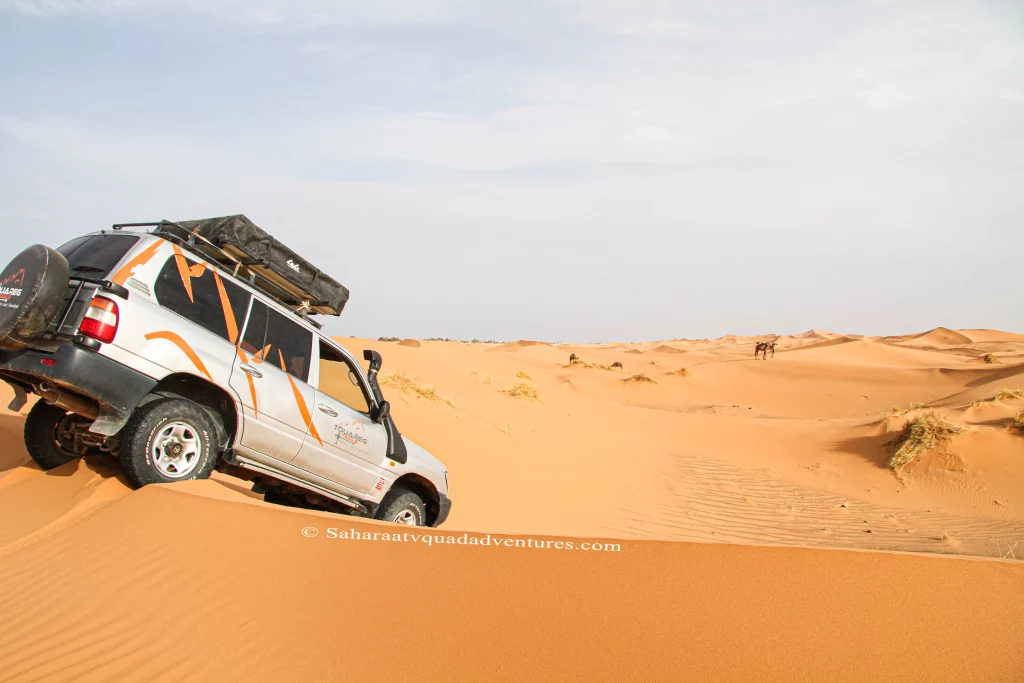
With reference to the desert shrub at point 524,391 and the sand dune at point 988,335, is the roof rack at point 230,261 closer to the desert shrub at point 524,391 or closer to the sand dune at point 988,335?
the desert shrub at point 524,391

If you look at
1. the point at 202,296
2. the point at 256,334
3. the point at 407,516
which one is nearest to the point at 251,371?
the point at 256,334

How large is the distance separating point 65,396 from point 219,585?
2377mm

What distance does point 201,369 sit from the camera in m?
5.28

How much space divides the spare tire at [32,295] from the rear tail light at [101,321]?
23 centimetres

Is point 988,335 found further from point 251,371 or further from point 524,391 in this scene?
point 251,371

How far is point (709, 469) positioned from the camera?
14234mm

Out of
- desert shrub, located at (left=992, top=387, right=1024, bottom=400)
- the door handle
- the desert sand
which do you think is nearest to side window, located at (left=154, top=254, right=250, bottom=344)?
the door handle

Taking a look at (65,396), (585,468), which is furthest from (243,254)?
(585,468)

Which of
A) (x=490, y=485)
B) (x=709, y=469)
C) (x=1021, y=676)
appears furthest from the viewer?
(x=709, y=469)

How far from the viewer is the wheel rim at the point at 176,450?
4.99 m

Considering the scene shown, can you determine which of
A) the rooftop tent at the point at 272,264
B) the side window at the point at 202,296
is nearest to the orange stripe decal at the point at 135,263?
the side window at the point at 202,296

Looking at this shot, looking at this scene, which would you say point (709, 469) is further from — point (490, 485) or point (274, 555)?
point (274, 555)

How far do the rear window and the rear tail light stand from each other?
24 centimetres

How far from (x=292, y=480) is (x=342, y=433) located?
22.9 inches
